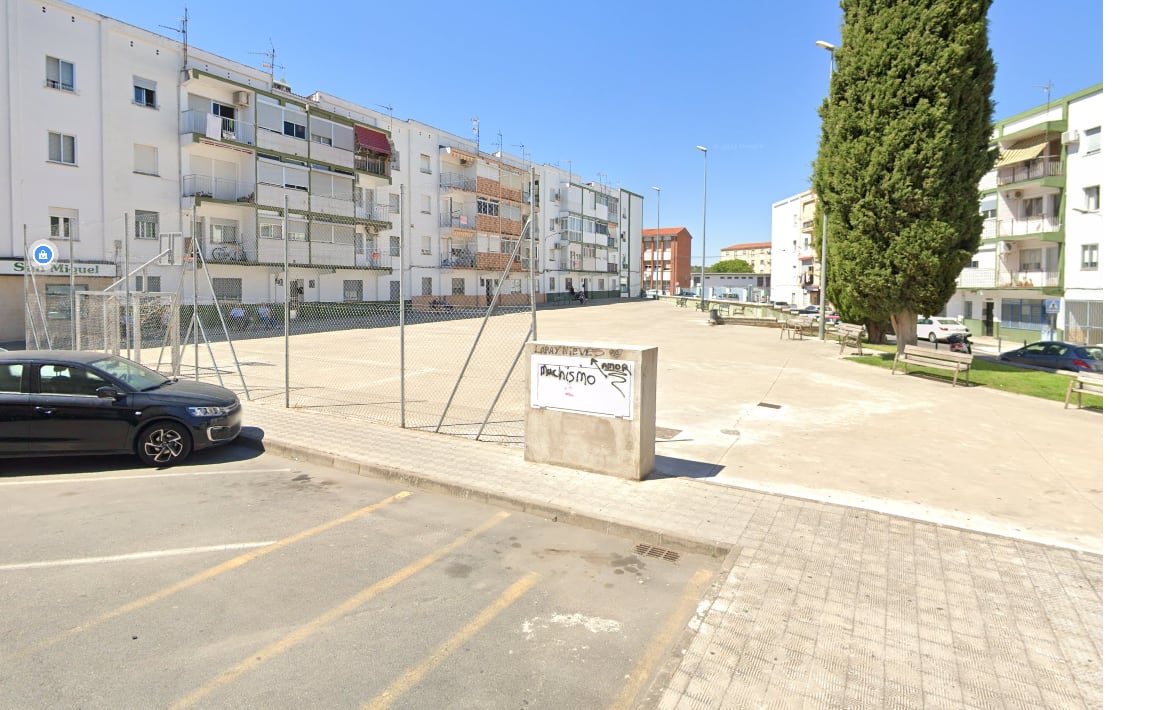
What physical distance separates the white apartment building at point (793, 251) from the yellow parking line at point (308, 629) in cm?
6044

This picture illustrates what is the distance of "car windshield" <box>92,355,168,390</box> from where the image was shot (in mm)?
7985

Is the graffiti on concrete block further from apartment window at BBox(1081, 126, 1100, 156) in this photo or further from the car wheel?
apartment window at BBox(1081, 126, 1100, 156)

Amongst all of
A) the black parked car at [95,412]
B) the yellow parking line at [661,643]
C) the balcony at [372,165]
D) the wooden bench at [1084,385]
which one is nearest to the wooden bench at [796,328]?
the wooden bench at [1084,385]

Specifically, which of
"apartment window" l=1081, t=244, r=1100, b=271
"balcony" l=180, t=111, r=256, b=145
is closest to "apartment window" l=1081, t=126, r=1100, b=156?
"apartment window" l=1081, t=244, r=1100, b=271

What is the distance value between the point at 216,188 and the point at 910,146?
3092 centimetres

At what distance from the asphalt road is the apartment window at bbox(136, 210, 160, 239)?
90.1 feet

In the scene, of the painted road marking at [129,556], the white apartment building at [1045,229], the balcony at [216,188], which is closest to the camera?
the painted road marking at [129,556]

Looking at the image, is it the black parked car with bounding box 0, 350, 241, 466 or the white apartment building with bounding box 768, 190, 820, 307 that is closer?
the black parked car with bounding box 0, 350, 241, 466

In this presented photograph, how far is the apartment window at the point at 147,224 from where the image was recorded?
29.6m

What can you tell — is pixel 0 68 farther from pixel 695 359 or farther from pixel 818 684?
pixel 818 684

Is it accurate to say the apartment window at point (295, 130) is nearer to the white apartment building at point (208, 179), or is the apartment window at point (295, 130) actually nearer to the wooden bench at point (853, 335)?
the white apartment building at point (208, 179)

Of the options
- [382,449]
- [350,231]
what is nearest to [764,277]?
[350,231]

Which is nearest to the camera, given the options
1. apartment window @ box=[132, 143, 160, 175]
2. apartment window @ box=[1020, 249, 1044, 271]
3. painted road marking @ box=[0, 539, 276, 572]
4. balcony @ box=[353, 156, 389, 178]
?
painted road marking @ box=[0, 539, 276, 572]

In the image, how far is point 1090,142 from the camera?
34.1 m
